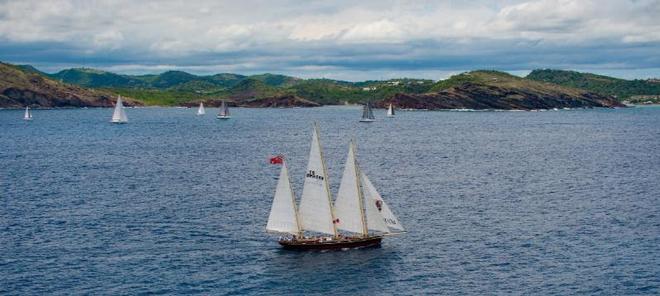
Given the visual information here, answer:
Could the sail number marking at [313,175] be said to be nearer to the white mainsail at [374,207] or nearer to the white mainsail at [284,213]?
the white mainsail at [284,213]

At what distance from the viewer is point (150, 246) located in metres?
87.8

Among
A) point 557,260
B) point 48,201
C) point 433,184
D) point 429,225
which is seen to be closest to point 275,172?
point 433,184

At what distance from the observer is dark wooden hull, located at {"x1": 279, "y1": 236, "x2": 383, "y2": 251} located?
8469 cm

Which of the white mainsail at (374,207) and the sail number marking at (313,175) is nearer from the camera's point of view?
the white mainsail at (374,207)

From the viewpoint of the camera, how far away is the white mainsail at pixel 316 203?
8481 centimetres

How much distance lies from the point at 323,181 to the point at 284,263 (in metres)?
10.2

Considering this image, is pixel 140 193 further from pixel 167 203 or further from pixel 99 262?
pixel 99 262

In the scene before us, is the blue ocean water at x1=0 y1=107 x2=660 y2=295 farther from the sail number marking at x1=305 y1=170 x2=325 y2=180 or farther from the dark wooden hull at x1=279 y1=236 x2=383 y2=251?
the sail number marking at x1=305 y1=170 x2=325 y2=180

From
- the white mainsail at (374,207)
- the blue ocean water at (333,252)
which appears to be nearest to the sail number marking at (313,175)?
the white mainsail at (374,207)

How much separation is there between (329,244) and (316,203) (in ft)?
16.1

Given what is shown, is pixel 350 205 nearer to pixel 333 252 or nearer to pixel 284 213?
pixel 333 252

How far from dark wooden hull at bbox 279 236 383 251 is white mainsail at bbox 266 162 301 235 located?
1970 millimetres

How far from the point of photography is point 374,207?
8544 centimetres

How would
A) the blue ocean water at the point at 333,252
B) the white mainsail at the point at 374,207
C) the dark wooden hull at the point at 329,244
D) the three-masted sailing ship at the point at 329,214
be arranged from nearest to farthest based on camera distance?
the blue ocean water at the point at 333,252, the white mainsail at the point at 374,207, the dark wooden hull at the point at 329,244, the three-masted sailing ship at the point at 329,214
